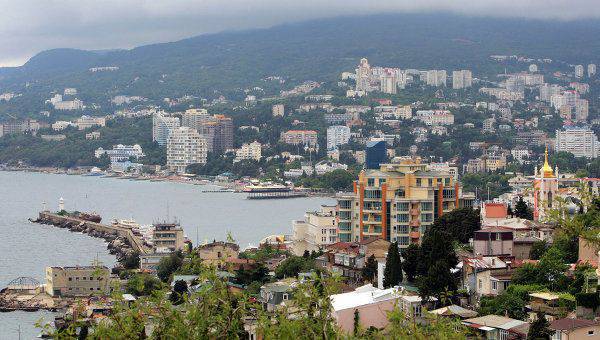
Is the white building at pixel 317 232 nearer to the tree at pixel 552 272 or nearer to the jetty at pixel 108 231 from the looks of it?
the jetty at pixel 108 231

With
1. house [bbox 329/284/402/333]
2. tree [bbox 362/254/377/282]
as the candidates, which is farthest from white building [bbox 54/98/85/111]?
house [bbox 329/284/402/333]

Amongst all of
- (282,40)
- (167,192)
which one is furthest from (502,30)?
(167,192)

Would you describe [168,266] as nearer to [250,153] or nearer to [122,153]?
[250,153]

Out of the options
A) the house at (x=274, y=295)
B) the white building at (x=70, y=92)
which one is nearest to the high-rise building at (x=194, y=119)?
the white building at (x=70, y=92)

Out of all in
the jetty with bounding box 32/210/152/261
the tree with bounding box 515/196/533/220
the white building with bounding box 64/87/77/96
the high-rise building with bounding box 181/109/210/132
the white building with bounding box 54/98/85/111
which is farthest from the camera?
the white building with bounding box 64/87/77/96

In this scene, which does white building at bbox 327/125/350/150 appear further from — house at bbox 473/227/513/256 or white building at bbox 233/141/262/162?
house at bbox 473/227/513/256

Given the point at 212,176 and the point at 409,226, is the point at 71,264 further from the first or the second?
the point at 212,176
